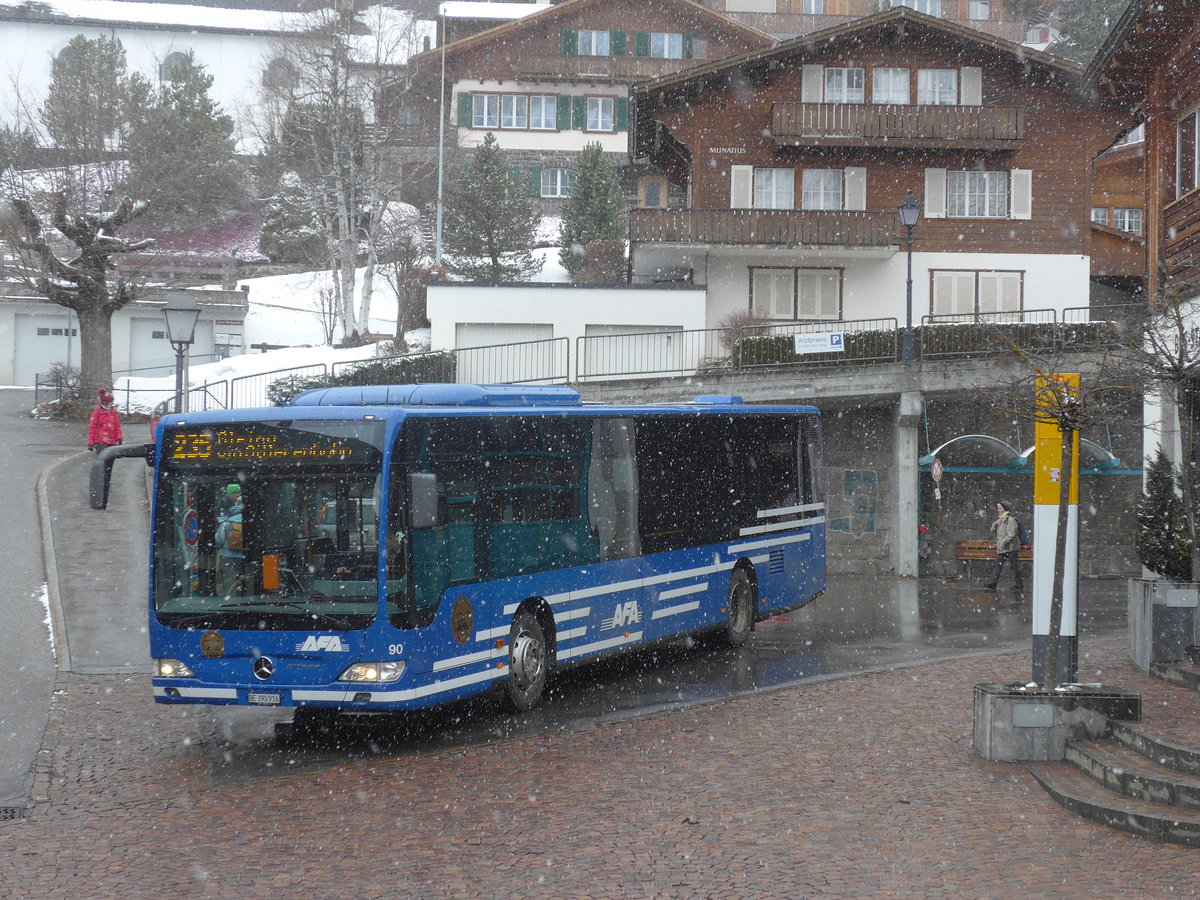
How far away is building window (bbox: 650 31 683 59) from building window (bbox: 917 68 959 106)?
28.8 metres

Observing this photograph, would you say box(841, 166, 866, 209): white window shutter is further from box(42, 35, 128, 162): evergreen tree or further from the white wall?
box(42, 35, 128, 162): evergreen tree

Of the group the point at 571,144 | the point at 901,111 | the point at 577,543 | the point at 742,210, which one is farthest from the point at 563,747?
the point at 571,144

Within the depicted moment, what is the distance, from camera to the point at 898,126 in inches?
1522

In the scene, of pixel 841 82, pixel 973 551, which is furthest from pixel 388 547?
pixel 841 82

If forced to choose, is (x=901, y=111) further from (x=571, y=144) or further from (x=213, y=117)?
(x=213, y=117)

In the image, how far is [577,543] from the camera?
1352 centimetres

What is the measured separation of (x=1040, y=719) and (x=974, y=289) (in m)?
31.1

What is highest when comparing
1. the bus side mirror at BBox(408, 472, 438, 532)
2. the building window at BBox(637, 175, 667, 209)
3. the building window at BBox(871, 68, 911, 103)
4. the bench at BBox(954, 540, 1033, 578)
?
the building window at BBox(637, 175, 667, 209)

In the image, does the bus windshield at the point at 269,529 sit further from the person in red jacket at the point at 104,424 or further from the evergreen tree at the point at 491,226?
the evergreen tree at the point at 491,226

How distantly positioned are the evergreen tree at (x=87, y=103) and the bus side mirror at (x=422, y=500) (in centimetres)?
4001

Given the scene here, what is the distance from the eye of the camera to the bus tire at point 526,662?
12.5 metres

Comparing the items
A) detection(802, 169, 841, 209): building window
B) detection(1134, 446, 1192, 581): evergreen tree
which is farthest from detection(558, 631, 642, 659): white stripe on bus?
detection(802, 169, 841, 209): building window

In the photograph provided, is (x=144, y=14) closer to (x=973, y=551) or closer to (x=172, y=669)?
(x=973, y=551)

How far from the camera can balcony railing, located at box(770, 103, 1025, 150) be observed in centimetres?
3834
